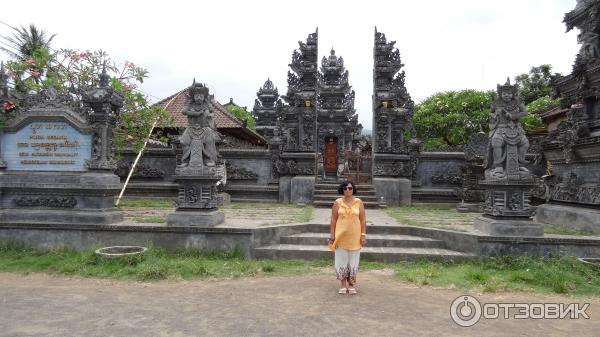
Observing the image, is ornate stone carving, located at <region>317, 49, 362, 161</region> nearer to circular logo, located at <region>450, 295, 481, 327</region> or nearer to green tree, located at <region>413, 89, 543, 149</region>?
green tree, located at <region>413, 89, 543, 149</region>

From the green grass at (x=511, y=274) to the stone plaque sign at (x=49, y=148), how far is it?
715cm

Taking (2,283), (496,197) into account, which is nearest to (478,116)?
(496,197)

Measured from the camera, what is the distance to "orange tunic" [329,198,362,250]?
5906 mm

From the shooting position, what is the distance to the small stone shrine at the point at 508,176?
7.74 m

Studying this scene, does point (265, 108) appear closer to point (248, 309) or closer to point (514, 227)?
point (514, 227)

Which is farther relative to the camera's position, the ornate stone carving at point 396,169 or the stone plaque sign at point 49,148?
the ornate stone carving at point 396,169

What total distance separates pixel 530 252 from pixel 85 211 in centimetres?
904

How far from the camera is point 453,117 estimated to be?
→ 32312 mm

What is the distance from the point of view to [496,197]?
800 centimetres

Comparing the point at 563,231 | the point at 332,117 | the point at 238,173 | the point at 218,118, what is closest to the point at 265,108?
the point at 218,118

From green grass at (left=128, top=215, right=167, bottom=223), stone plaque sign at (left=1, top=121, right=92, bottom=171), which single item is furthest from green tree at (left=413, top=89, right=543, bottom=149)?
stone plaque sign at (left=1, top=121, right=92, bottom=171)

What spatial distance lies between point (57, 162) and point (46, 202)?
2.95ft

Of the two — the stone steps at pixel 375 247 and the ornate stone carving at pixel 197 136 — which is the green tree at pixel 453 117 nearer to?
the stone steps at pixel 375 247

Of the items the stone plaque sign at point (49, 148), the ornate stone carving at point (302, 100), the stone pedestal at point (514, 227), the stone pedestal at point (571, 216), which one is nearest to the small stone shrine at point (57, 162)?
the stone plaque sign at point (49, 148)
